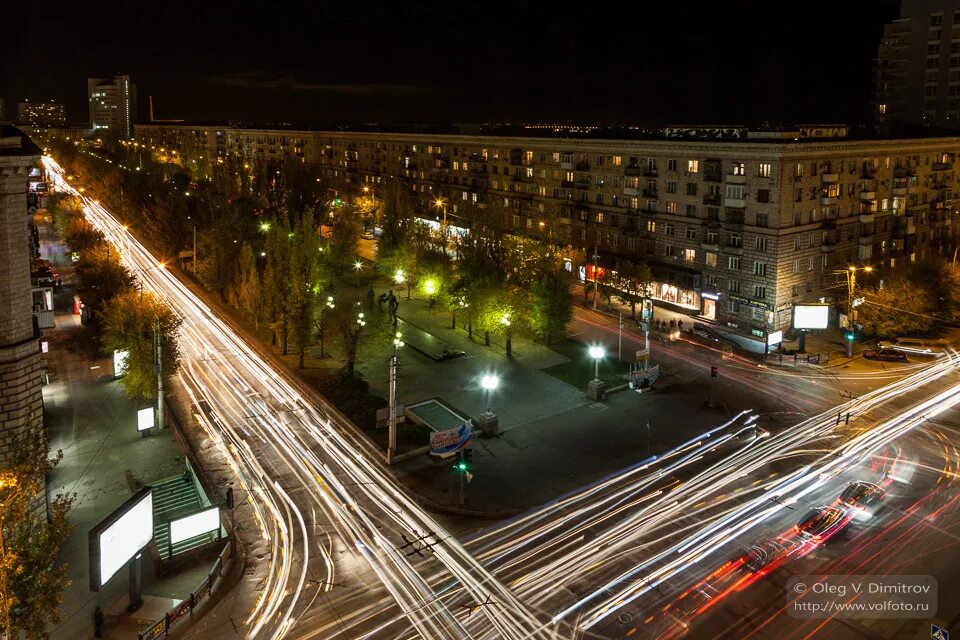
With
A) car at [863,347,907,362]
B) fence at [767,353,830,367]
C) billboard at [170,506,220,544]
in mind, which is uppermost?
car at [863,347,907,362]

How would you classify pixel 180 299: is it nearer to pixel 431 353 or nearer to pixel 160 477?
pixel 431 353

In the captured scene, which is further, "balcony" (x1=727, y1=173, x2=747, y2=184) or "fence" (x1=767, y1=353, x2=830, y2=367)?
"balcony" (x1=727, y1=173, x2=747, y2=184)

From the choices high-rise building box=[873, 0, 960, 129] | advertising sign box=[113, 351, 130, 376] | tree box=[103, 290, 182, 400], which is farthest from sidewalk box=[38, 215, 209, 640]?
high-rise building box=[873, 0, 960, 129]

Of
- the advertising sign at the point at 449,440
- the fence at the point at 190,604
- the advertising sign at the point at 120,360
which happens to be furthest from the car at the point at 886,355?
the advertising sign at the point at 120,360

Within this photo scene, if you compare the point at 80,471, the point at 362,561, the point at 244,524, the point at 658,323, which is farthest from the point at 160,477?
the point at 658,323

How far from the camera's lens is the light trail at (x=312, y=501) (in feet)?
63.3

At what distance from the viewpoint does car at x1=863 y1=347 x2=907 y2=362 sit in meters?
43.7

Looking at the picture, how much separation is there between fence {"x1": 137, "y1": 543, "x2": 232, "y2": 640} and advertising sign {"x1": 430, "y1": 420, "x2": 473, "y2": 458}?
9417mm

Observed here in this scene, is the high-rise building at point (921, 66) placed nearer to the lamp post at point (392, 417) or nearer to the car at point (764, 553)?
the car at point (764, 553)

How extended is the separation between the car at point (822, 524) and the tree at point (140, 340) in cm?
2832

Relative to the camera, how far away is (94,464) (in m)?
27.8

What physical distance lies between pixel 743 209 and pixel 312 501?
125ft

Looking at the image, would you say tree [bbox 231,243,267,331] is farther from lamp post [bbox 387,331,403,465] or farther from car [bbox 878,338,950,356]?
car [bbox 878,338,950,356]

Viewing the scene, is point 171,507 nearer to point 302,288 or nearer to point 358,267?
point 302,288
